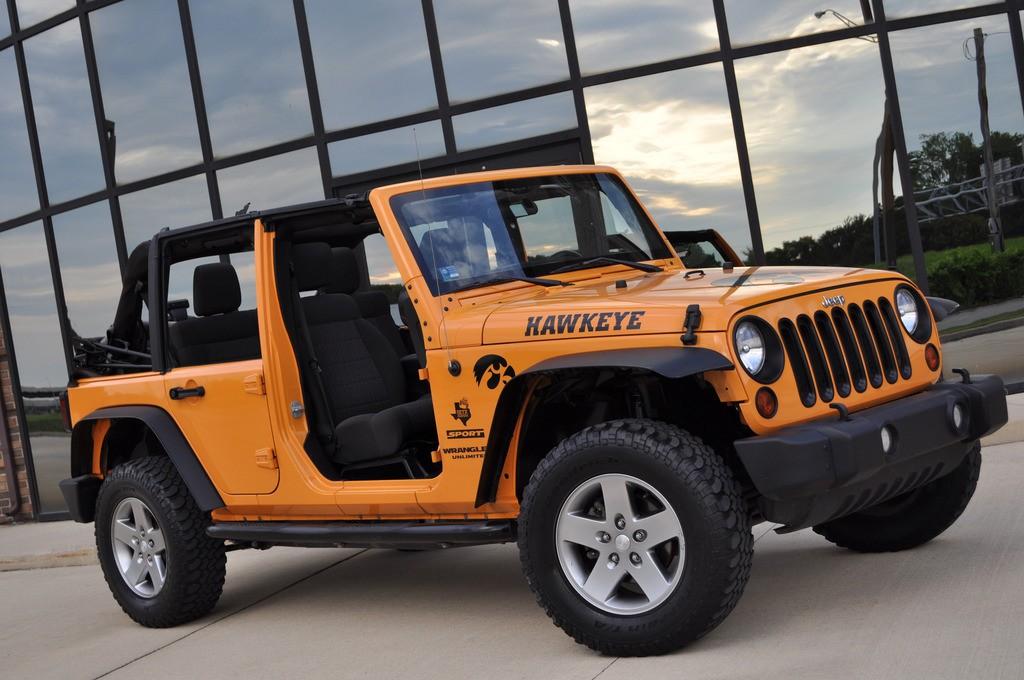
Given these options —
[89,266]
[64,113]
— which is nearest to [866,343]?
[89,266]

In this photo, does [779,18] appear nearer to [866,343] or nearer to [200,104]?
[200,104]

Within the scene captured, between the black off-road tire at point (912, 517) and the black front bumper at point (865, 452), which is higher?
the black front bumper at point (865, 452)

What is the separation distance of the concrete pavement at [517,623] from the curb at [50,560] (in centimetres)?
143

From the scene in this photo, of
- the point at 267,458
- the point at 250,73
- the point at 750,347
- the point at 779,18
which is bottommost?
the point at 267,458

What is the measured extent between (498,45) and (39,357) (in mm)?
5693

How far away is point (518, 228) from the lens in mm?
5184

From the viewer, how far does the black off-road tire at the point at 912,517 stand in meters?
4.89

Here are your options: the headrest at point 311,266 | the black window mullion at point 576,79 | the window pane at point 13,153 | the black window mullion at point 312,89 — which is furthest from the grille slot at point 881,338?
the window pane at point 13,153

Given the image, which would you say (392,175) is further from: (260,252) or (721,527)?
(721,527)

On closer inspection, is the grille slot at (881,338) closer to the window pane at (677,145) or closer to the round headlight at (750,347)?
the round headlight at (750,347)

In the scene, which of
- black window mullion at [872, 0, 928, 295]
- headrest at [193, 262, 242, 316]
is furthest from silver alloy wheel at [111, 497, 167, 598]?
black window mullion at [872, 0, 928, 295]

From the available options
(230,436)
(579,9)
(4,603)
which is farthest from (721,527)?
(579,9)

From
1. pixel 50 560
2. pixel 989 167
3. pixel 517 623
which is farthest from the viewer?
pixel 989 167

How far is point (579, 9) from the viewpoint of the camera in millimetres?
9773
